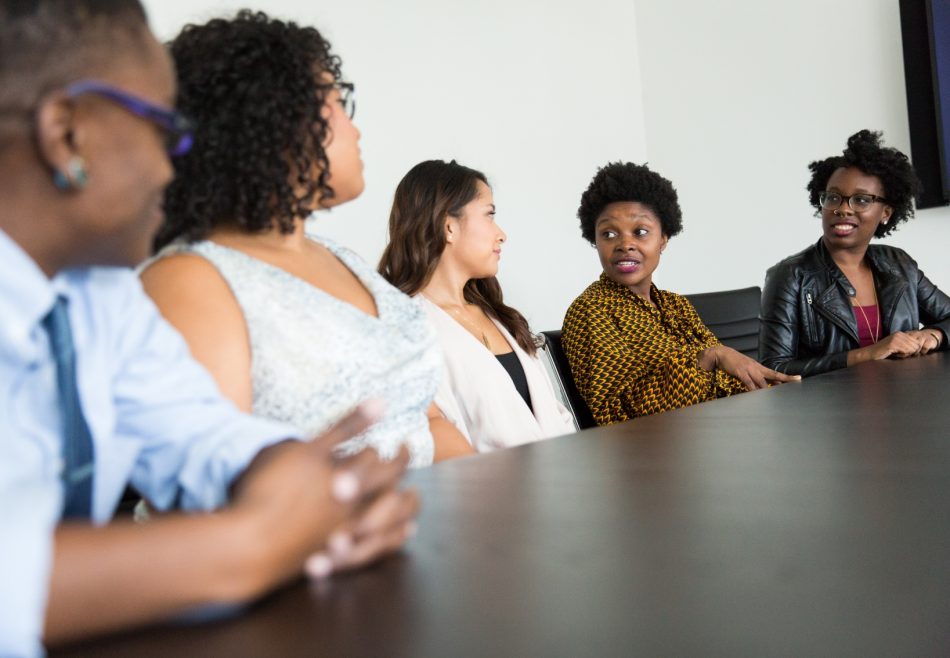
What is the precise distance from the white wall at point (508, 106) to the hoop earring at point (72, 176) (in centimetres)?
288

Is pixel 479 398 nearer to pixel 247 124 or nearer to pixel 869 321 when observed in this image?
pixel 247 124

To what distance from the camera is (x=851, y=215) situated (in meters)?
2.70

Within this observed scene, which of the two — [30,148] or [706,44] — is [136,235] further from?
[706,44]

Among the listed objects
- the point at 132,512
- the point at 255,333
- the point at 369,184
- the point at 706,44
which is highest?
the point at 706,44

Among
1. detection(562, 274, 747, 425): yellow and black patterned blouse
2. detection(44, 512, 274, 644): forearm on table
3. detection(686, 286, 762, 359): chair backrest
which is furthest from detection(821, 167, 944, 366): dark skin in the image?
detection(44, 512, 274, 644): forearm on table

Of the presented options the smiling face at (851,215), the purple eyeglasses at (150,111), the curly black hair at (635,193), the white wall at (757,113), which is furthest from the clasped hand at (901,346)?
the purple eyeglasses at (150,111)

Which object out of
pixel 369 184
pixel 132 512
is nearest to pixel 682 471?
pixel 132 512

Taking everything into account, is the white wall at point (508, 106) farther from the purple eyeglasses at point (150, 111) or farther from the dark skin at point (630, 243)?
the purple eyeglasses at point (150, 111)

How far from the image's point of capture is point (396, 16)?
3.75 metres

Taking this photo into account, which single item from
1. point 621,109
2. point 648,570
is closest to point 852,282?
point 621,109

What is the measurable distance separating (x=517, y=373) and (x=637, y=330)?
425 millimetres

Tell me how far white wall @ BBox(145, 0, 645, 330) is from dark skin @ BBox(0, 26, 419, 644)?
9.36 ft

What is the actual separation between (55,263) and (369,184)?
10.3ft

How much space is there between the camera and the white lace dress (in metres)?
1.04
